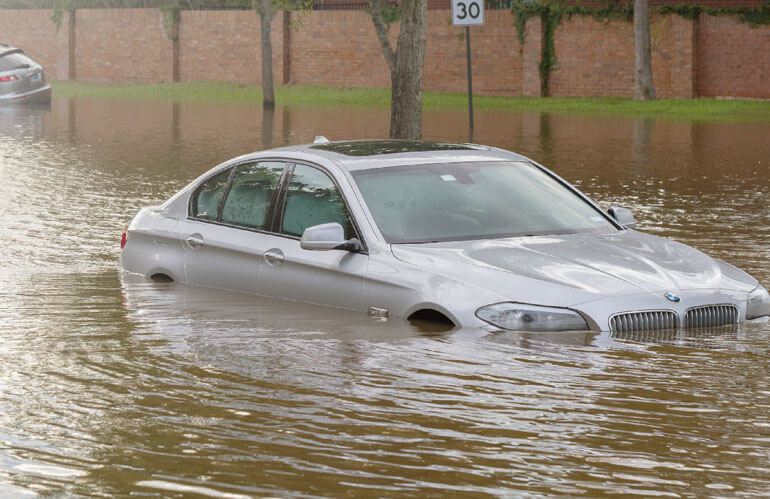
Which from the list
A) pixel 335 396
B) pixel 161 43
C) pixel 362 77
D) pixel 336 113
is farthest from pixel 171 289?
pixel 161 43

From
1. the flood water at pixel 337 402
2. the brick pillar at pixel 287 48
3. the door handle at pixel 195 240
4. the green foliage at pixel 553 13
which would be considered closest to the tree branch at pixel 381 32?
the flood water at pixel 337 402

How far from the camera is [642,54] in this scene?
1610 inches

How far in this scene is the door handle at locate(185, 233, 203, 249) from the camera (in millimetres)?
9352

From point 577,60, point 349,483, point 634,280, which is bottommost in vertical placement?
point 349,483

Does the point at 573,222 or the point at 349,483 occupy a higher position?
the point at 573,222

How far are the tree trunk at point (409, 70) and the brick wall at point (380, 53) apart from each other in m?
23.0

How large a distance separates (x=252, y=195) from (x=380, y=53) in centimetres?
4083

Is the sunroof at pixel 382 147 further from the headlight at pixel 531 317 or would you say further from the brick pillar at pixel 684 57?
the brick pillar at pixel 684 57

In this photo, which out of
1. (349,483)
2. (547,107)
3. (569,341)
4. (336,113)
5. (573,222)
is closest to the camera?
(349,483)

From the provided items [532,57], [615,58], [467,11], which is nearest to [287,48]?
[532,57]

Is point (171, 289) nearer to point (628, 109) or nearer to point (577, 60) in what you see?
point (628, 109)

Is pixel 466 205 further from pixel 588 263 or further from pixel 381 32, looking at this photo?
pixel 381 32

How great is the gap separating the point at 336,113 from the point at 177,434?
33144mm

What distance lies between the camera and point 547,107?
139 ft
